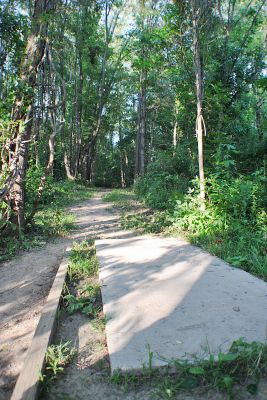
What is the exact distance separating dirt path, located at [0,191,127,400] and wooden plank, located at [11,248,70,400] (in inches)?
8.2

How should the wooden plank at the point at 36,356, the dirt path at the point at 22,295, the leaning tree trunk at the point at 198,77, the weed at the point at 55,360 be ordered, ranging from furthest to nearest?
the leaning tree trunk at the point at 198,77
the dirt path at the point at 22,295
the weed at the point at 55,360
the wooden plank at the point at 36,356

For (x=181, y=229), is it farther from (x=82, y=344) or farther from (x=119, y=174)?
(x=119, y=174)

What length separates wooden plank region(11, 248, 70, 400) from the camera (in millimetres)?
1868

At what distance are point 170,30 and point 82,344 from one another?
8.09 m

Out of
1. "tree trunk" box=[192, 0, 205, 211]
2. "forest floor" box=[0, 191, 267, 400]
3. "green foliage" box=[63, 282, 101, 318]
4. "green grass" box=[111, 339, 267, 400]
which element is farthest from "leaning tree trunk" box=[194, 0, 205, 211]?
"green grass" box=[111, 339, 267, 400]

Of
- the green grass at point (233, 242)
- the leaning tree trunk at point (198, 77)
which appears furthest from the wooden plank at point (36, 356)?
the leaning tree trunk at point (198, 77)

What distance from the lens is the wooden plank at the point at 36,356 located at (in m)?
1.87

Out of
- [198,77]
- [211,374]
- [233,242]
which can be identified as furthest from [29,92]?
[211,374]

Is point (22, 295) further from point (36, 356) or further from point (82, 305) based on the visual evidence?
point (36, 356)

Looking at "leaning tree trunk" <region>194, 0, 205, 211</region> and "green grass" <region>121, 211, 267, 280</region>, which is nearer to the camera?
"green grass" <region>121, 211, 267, 280</region>

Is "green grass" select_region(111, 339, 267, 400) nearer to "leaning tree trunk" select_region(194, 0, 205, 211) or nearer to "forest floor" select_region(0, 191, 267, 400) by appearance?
"forest floor" select_region(0, 191, 267, 400)

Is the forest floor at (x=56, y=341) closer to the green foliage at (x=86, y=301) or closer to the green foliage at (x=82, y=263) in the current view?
the green foliage at (x=86, y=301)

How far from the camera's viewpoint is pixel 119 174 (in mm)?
33812

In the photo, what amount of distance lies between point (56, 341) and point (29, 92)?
14.5 feet
